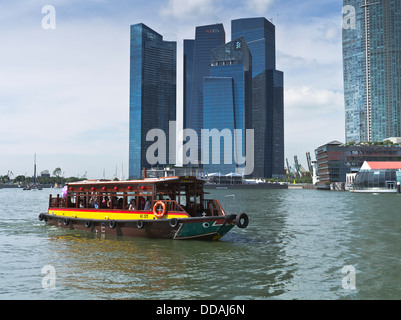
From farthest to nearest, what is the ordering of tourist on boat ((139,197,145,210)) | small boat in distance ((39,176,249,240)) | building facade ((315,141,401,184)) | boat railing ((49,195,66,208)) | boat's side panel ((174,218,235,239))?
building facade ((315,141,401,184))
boat railing ((49,195,66,208))
tourist on boat ((139,197,145,210))
small boat in distance ((39,176,249,240))
boat's side panel ((174,218,235,239))

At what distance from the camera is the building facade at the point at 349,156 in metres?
170

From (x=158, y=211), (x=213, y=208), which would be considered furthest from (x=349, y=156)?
(x=158, y=211)

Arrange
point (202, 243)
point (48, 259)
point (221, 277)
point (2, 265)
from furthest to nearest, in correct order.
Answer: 1. point (202, 243)
2. point (48, 259)
3. point (2, 265)
4. point (221, 277)

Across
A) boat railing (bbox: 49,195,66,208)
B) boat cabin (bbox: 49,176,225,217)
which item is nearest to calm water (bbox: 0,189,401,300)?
boat cabin (bbox: 49,176,225,217)

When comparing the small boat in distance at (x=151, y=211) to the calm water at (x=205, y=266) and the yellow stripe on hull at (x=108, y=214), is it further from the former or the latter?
the calm water at (x=205, y=266)

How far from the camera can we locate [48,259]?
19.7 meters

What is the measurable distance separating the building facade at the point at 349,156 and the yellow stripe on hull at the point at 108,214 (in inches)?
6168

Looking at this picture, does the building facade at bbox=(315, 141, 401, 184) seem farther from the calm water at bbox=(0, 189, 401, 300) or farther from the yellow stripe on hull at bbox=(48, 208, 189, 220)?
the yellow stripe on hull at bbox=(48, 208, 189, 220)

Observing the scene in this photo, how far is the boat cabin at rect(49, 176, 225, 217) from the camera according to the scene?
24781 mm

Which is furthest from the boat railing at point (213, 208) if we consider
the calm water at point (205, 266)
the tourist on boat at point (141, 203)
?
the tourist on boat at point (141, 203)

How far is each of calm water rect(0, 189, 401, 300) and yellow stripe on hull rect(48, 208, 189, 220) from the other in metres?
1.40
